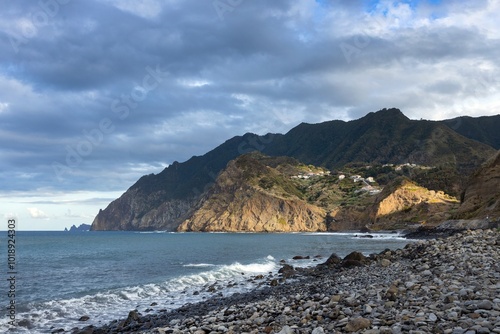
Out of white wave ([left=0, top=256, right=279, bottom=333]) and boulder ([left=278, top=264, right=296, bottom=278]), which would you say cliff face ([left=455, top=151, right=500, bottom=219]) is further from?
white wave ([left=0, top=256, right=279, bottom=333])

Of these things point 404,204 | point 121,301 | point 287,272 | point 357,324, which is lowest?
point 287,272

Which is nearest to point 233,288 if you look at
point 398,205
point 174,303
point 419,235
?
point 174,303

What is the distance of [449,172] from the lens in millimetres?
185500

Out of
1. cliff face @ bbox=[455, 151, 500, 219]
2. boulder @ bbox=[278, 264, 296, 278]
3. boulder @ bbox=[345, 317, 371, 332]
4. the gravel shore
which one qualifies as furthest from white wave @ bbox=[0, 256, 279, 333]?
cliff face @ bbox=[455, 151, 500, 219]

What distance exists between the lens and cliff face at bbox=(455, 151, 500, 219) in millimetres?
85438

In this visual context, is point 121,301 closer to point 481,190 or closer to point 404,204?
point 481,190

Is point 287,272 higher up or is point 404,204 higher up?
point 404,204

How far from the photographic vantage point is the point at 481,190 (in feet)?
296

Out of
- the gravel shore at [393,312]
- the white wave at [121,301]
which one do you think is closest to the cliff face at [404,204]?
the white wave at [121,301]

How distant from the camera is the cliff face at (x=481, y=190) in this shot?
8544cm

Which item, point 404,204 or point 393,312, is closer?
point 393,312

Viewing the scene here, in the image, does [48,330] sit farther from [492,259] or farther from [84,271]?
[84,271]

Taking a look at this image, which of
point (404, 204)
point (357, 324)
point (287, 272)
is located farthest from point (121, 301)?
point (404, 204)

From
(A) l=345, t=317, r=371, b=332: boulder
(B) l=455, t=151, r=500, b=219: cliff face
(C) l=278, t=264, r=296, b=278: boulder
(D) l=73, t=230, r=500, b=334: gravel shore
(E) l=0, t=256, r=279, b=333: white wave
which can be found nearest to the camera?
(D) l=73, t=230, r=500, b=334: gravel shore
